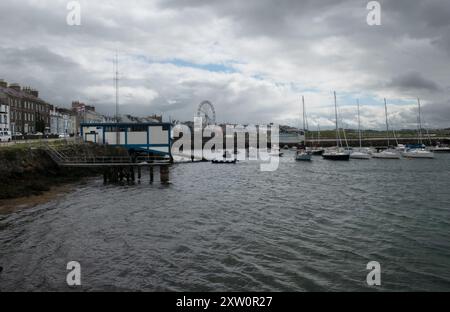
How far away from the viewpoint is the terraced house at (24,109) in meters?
86.1

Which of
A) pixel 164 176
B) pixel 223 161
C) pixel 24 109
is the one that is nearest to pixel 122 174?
pixel 164 176

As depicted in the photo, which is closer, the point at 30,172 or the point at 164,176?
the point at 30,172

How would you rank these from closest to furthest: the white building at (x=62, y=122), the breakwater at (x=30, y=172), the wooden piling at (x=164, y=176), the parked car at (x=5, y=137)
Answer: the breakwater at (x=30, y=172) → the wooden piling at (x=164, y=176) → the parked car at (x=5, y=137) → the white building at (x=62, y=122)

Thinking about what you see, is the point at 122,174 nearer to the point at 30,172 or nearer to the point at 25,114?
the point at 30,172

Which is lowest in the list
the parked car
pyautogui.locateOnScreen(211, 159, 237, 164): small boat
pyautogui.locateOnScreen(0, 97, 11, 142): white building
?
pyautogui.locateOnScreen(211, 159, 237, 164): small boat

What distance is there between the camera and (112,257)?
20625 millimetres

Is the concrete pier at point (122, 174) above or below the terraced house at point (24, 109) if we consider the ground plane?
below

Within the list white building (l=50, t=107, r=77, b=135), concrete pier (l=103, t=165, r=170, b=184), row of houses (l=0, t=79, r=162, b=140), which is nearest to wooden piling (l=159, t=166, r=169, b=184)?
concrete pier (l=103, t=165, r=170, b=184)

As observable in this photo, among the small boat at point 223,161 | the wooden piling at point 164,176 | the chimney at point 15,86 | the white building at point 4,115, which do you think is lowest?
the wooden piling at point 164,176

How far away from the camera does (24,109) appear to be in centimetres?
9381

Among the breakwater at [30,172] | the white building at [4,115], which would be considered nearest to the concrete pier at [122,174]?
the breakwater at [30,172]

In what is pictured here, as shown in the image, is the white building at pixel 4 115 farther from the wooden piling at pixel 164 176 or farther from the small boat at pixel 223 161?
the small boat at pixel 223 161

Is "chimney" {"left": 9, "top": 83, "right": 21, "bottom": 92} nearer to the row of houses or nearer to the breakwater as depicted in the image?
the row of houses

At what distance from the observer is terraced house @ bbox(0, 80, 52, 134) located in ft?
283
